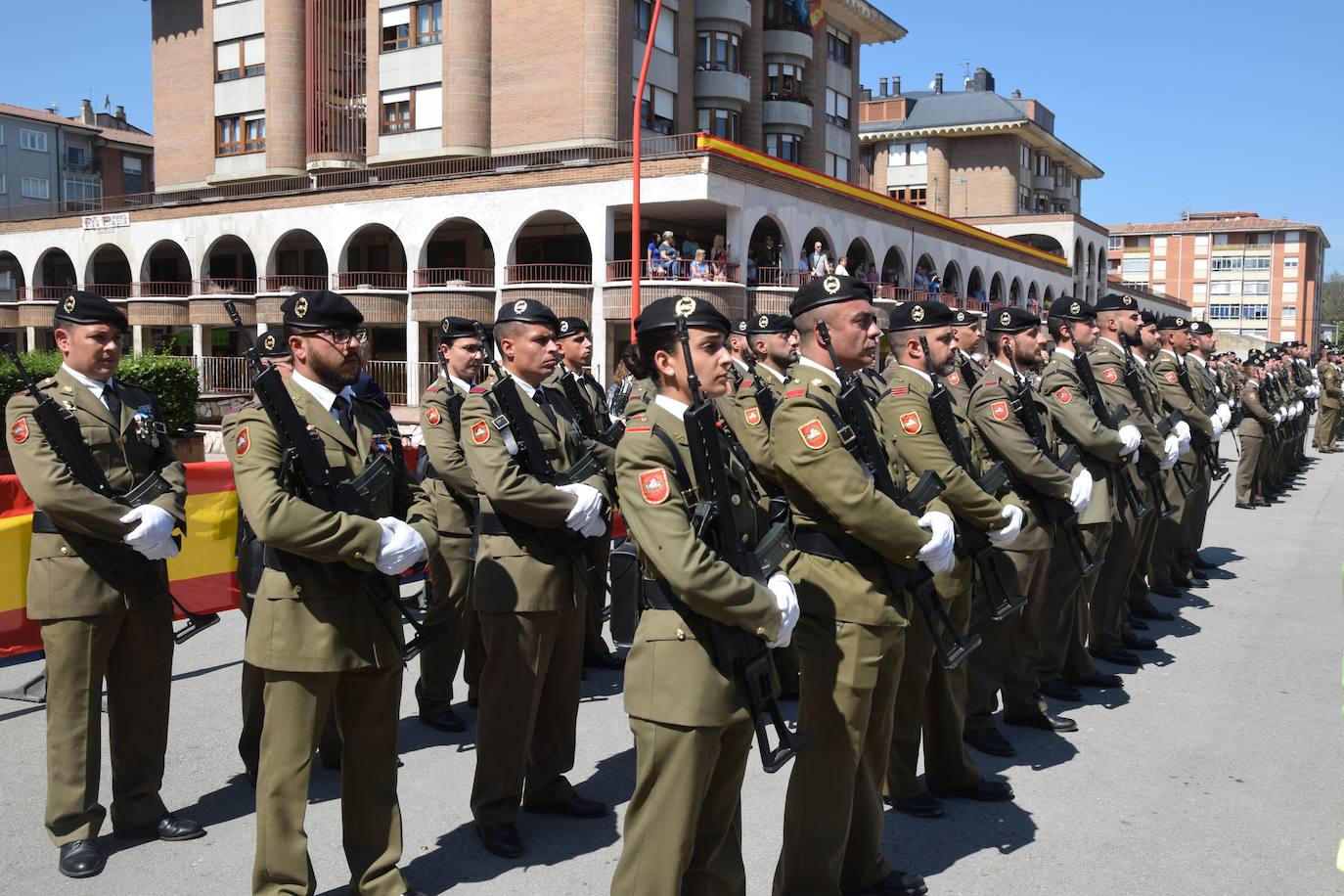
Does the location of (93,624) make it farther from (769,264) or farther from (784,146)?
(784,146)

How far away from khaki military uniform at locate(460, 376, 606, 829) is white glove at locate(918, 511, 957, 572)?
1.54 metres

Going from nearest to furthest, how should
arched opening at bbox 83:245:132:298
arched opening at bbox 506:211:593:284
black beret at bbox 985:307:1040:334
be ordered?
black beret at bbox 985:307:1040:334 → arched opening at bbox 506:211:593:284 → arched opening at bbox 83:245:132:298

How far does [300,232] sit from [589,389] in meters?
33.8

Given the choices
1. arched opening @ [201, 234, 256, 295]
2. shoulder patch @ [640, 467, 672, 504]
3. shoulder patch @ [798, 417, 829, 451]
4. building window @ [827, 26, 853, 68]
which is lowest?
shoulder patch @ [640, 467, 672, 504]

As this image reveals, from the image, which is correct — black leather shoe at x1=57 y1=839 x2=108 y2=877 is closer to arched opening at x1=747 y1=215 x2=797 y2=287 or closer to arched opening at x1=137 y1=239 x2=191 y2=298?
arched opening at x1=747 y1=215 x2=797 y2=287

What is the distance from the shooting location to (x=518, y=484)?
4719 millimetres

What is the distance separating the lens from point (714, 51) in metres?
38.6

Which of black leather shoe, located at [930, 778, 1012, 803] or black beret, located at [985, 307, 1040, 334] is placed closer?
black leather shoe, located at [930, 778, 1012, 803]

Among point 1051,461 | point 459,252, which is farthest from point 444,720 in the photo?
point 459,252

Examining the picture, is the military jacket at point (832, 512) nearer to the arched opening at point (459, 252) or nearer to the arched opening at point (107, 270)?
the arched opening at point (459, 252)

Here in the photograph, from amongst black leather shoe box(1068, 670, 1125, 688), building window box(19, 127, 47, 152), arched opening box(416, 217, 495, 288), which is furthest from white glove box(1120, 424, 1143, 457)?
building window box(19, 127, 47, 152)

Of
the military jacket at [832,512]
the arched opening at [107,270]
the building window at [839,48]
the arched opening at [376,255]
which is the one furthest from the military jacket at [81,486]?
the building window at [839,48]

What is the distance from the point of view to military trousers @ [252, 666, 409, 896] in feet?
12.7

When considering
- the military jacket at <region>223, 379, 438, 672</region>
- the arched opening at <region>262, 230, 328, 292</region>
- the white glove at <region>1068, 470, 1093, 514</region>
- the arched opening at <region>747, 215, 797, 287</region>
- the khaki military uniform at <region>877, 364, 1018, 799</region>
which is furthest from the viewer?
the arched opening at <region>262, 230, 328, 292</region>
